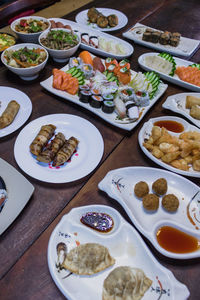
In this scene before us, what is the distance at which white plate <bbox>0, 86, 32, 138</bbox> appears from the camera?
2.15 metres

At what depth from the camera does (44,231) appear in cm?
159

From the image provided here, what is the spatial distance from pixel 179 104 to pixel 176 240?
1.54m

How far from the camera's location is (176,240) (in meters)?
1.59

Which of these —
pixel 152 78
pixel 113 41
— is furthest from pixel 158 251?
pixel 113 41

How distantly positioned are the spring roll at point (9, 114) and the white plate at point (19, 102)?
34 mm

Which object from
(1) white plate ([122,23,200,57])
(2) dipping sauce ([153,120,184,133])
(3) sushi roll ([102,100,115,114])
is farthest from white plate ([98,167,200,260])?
(1) white plate ([122,23,200,57])

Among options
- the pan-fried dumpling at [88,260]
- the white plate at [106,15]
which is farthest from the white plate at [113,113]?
the white plate at [106,15]

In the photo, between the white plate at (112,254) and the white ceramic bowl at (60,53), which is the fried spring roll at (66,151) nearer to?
the white plate at (112,254)

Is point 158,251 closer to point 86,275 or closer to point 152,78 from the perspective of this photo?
point 86,275

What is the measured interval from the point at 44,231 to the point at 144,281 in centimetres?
72

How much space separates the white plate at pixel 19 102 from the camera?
2.15m

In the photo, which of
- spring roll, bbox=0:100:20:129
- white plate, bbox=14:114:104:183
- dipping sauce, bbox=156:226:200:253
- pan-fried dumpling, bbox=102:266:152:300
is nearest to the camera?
pan-fried dumpling, bbox=102:266:152:300

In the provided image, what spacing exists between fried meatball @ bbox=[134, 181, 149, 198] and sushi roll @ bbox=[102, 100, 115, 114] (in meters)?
0.87

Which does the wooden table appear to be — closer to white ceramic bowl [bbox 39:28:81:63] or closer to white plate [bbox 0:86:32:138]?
white plate [bbox 0:86:32:138]
